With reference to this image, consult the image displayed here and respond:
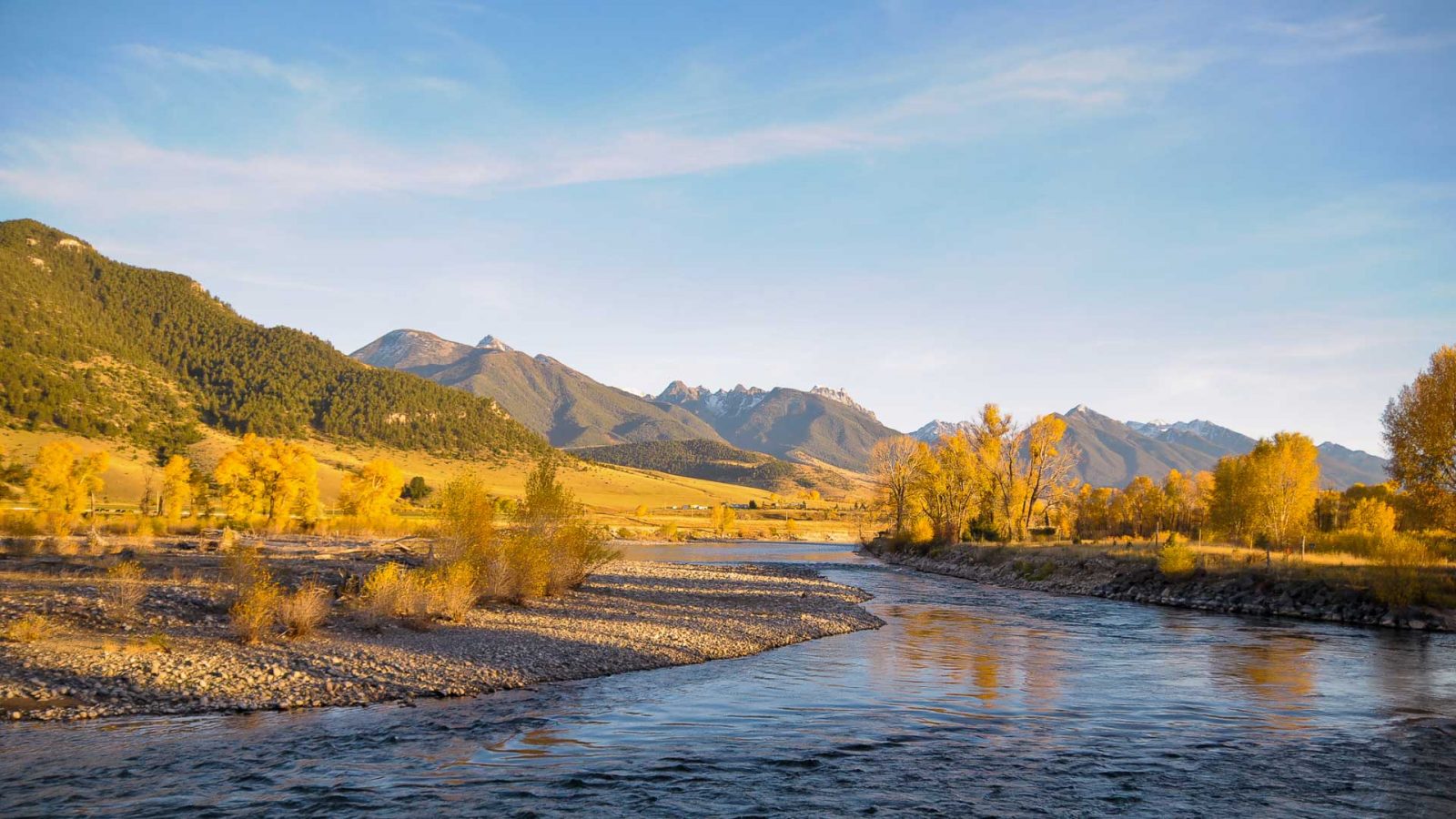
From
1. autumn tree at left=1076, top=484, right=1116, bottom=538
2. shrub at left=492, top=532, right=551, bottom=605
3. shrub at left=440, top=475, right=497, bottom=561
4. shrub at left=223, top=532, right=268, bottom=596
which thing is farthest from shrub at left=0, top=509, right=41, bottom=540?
autumn tree at left=1076, top=484, right=1116, bottom=538

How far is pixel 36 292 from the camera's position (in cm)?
15275

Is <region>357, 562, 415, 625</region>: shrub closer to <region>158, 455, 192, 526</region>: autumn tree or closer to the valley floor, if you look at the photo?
the valley floor

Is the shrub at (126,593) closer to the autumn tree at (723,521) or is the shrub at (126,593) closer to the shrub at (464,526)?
the shrub at (464,526)

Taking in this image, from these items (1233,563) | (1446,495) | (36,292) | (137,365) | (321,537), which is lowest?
(321,537)

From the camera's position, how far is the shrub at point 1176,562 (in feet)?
146

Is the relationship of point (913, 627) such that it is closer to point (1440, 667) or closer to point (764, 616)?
point (764, 616)

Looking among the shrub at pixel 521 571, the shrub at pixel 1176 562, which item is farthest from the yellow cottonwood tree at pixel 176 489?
the shrub at pixel 1176 562

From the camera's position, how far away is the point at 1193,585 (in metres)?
42.9

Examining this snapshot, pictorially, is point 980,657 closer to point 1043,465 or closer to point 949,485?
point 1043,465

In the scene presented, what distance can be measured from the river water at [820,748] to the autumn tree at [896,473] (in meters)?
61.3

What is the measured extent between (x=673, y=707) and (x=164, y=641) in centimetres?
1266

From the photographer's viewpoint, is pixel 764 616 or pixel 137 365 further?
pixel 137 365

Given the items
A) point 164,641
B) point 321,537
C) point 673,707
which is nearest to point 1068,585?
point 673,707

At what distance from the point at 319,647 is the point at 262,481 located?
63.3m
